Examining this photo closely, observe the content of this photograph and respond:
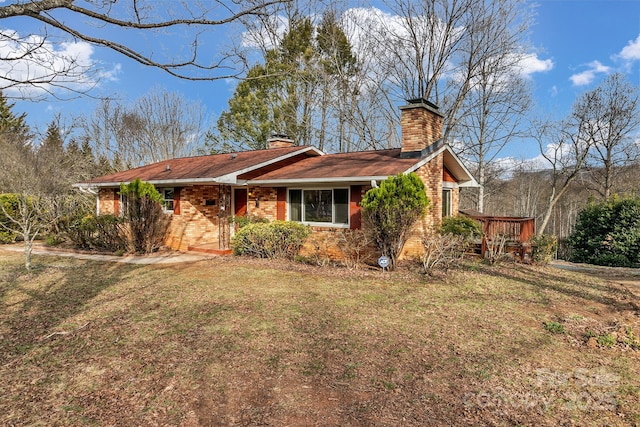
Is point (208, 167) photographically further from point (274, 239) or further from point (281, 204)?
point (274, 239)

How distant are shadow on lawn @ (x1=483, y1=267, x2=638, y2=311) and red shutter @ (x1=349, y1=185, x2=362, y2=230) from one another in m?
3.46

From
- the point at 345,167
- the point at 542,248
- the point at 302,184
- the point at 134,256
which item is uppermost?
the point at 345,167

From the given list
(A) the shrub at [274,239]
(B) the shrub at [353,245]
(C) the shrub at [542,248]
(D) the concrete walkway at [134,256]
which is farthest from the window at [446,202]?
(D) the concrete walkway at [134,256]

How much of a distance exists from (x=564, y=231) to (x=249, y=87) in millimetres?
32478

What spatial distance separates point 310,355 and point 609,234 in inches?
599

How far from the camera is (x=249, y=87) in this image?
2228 centimetres

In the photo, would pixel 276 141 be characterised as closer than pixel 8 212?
No

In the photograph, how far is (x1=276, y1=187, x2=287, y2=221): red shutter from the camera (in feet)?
38.3

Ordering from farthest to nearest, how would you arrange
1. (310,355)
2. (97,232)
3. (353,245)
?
(97,232)
(353,245)
(310,355)

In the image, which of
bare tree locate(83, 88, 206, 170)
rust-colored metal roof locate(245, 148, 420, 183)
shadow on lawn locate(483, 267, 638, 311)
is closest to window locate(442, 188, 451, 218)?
rust-colored metal roof locate(245, 148, 420, 183)

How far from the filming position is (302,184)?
11.3 meters

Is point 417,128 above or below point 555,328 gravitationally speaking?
above

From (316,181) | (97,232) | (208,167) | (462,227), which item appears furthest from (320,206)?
(97,232)

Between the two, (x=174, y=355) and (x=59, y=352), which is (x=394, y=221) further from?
(x=59, y=352)
